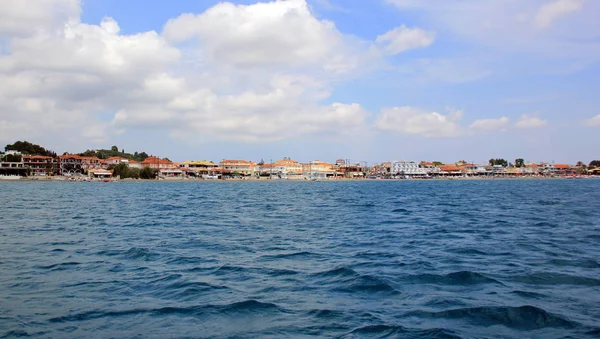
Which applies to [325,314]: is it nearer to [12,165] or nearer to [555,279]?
[555,279]

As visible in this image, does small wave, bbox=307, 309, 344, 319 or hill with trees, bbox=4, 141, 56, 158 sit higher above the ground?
hill with trees, bbox=4, 141, 56, 158

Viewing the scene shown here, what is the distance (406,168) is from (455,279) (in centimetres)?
17921

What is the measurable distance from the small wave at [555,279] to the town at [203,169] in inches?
4721

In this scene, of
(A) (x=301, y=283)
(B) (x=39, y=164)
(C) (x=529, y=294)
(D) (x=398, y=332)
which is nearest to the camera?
(D) (x=398, y=332)

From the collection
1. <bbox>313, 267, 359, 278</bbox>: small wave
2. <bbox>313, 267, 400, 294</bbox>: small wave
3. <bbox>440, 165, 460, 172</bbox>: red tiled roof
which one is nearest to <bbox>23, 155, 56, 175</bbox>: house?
<bbox>313, 267, 359, 278</bbox>: small wave

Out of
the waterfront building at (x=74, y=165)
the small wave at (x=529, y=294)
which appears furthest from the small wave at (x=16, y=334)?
the waterfront building at (x=74, y=165)

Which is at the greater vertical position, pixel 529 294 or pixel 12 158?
pixel 12 158

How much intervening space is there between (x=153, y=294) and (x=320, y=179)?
505ft

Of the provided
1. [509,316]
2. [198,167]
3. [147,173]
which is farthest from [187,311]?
[198,167]

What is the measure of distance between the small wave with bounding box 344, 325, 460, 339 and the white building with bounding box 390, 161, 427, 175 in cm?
18120

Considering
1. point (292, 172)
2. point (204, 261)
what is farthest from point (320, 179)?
point (204, 261)

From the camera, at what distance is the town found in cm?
12262

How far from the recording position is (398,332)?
7078mm

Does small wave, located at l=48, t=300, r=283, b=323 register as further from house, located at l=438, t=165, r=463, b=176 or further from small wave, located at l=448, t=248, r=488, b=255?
house, located at l=438, t=165, r=463, b=176
